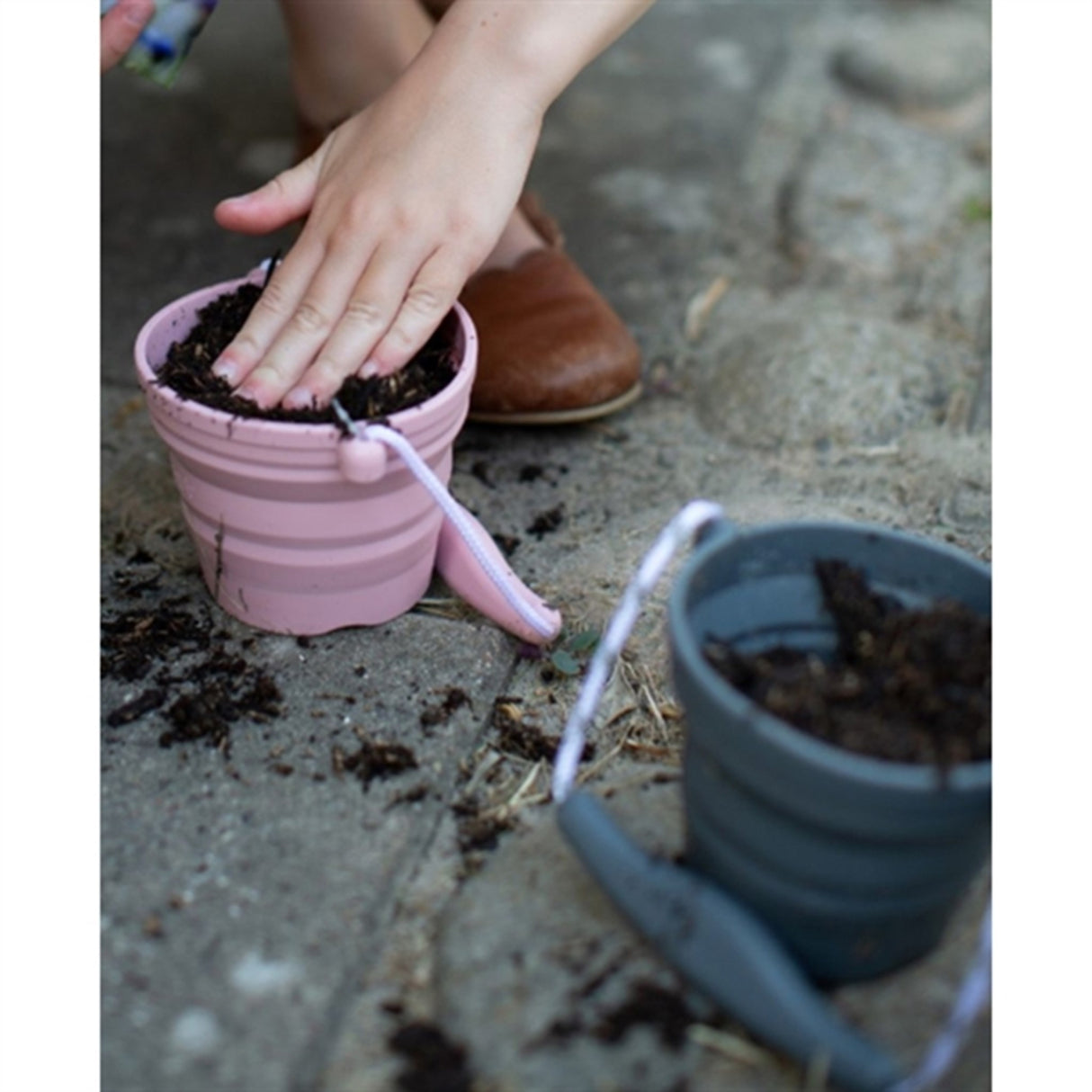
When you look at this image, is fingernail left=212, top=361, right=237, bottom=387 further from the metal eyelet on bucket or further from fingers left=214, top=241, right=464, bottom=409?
the metal eyelet on bucket

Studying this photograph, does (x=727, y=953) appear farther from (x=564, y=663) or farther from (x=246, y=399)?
(x=246, y=399)

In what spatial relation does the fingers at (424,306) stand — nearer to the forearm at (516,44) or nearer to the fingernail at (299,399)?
the fingernail at (299,399)

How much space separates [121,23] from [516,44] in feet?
1.61

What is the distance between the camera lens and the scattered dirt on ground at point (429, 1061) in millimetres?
1068

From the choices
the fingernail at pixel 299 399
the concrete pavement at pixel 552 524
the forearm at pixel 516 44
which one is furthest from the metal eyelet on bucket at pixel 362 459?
the forearm at pixel 516 44

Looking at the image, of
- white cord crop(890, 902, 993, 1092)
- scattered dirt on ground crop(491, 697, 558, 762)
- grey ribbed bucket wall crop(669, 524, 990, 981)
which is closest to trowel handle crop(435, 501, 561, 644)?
scattered dirt on ground crop(491, 697, 558, 762)

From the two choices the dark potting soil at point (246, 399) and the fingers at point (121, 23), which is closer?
the dark potting soil at point (246, 399)

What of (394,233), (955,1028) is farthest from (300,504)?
(955,1028)

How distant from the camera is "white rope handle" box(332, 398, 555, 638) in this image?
1.34 m

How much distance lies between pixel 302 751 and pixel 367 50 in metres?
1.07

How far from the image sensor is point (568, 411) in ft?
6.44

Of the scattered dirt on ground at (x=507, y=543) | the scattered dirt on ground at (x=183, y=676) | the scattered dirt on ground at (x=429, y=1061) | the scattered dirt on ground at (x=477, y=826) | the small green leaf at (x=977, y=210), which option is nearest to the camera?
the scattered dirt on ground at (x=429, y=1061)

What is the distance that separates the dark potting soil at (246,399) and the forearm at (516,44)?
27 centimetres

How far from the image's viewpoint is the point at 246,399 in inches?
56.4
